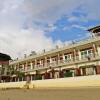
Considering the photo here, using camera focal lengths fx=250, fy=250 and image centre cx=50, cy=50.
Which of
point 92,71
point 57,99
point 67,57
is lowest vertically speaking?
point 57,99

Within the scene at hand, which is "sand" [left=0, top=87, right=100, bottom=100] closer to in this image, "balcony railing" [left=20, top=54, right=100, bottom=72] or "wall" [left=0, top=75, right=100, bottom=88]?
"wall" [left=0, top=75, right=100, bottom=88]

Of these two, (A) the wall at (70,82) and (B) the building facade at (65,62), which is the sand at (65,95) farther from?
(B) the building facade at (65,62)

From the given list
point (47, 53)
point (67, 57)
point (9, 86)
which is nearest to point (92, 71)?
point (67, 57)

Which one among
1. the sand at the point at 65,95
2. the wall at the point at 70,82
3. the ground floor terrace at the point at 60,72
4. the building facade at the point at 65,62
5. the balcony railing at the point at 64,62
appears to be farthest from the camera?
the building facade at the point at 65,62

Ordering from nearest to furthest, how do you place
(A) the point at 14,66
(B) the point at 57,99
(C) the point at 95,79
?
(B) the point at 57,99 < (C) the point at 95,79 < (A) the point at 14,66

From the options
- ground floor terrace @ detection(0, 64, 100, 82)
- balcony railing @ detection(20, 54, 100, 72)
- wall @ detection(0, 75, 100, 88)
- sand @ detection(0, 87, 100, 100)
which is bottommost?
sand @ detection(0, 87, 100, 100)

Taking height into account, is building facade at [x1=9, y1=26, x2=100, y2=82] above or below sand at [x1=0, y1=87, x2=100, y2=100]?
above

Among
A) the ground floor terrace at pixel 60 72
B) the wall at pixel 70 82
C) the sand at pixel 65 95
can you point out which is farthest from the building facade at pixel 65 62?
the sand at pixel 65 95

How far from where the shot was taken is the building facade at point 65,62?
41656 millimetres

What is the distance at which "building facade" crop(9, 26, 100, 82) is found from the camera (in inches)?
1640

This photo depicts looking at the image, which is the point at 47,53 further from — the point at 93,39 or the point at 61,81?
the point at 61,81

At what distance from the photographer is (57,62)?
161 feet

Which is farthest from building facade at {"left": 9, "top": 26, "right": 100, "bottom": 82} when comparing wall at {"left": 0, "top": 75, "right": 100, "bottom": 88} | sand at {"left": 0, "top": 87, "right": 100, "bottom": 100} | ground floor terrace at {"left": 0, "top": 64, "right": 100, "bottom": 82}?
sand at {"left": 0, "top": 87, "right": 100, "bottom": 100}

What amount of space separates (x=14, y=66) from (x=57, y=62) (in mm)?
18747
